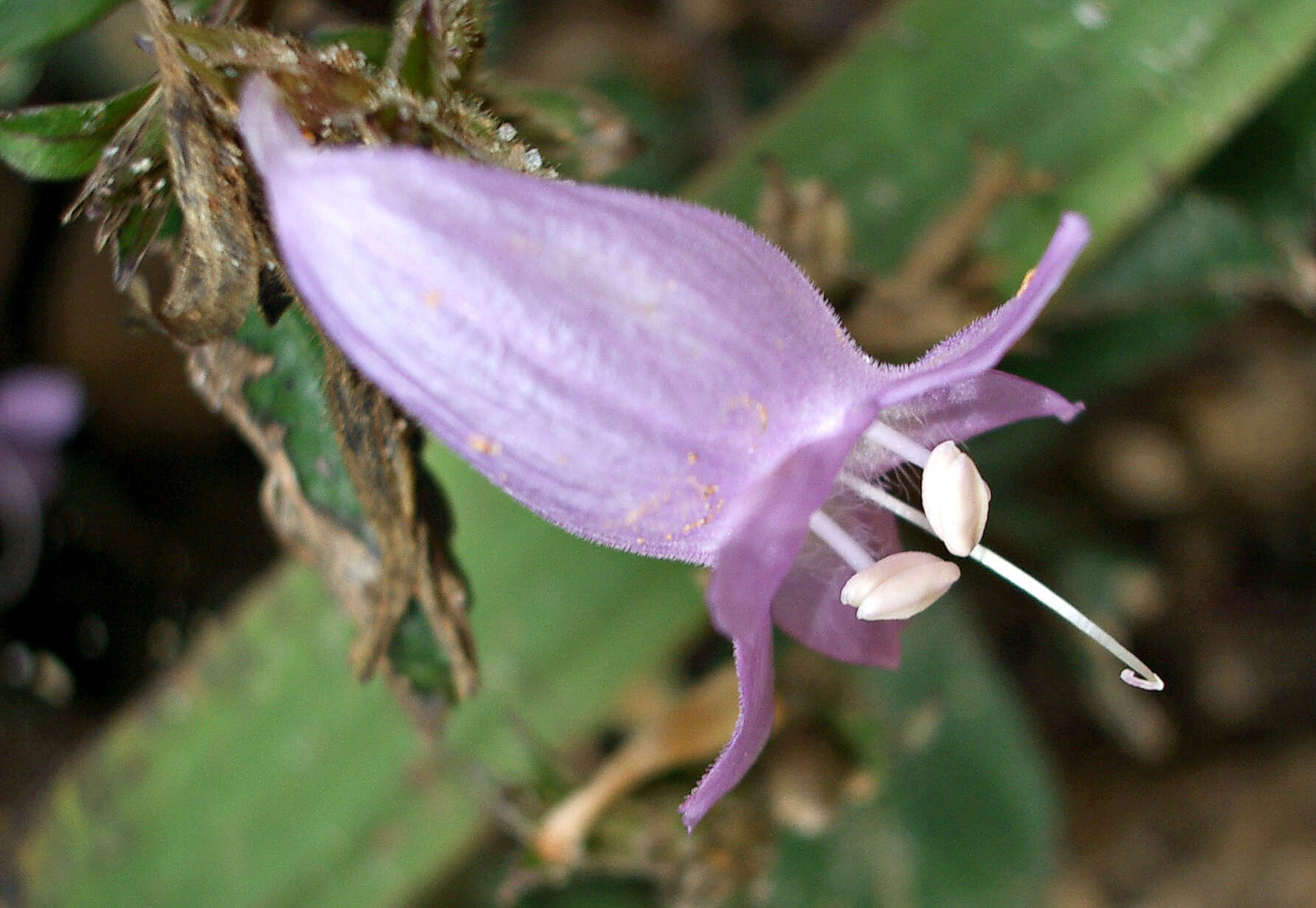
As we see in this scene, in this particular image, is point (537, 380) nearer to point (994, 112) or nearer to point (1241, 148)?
point (994, 112)

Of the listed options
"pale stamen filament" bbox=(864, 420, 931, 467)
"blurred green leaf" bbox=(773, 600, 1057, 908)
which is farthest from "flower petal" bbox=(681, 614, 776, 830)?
"blurred green leaf" bbox=(773, 600, 1057, 908)

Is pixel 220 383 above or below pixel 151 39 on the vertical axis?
below

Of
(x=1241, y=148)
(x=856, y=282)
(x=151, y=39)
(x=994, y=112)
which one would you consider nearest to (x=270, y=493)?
(x=151, y=39)

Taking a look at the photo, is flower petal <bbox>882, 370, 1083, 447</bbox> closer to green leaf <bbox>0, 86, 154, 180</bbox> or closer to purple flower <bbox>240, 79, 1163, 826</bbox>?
purple flower <bbox>240, 79, 1163, 826</bbox>

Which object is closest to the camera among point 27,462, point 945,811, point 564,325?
point 564,325

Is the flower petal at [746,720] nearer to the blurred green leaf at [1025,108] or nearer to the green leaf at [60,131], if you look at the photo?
the green leaf at [60,131]

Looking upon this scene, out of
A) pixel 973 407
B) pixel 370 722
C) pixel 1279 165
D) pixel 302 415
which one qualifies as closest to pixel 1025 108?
pixel 1279 165

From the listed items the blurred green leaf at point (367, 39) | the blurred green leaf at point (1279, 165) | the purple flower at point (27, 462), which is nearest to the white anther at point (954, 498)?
the blurred green leaf at point (367, 39)

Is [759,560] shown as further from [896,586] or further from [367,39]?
[367,39]
